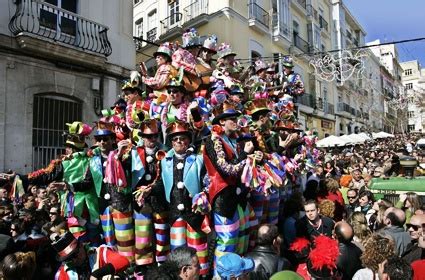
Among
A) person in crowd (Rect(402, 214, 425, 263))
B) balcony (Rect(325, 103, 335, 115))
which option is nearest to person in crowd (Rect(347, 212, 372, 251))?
person in crowd (Rect(402, 214, 425, 263))

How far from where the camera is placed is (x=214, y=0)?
59.9 feet

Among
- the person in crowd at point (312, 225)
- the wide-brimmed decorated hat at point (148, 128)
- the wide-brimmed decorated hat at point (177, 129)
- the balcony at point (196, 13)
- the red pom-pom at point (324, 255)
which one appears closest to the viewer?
the red pom-pom at point (324, 255)

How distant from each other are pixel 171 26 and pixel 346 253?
1882cm

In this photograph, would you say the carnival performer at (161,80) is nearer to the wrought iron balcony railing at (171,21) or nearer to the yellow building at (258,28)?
the yellow building at (258,28)

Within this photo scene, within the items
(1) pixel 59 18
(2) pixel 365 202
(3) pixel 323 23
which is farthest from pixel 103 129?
(3) pixel 323 23

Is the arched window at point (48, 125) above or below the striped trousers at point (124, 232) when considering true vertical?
above

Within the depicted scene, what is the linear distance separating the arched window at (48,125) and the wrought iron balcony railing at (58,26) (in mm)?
1522

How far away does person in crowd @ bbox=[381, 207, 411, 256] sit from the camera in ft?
12.8

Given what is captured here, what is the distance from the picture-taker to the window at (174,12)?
20234 mm

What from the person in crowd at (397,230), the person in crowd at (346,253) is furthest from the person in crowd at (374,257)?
the person in crowd at (397,230)

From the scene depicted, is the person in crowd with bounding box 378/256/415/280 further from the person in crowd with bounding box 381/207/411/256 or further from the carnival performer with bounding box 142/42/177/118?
the carnival performer with bounding box 142/42/177/118

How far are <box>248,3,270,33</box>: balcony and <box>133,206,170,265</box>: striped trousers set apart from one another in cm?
1668

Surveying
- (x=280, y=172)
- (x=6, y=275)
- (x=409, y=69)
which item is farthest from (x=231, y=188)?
(x=409, y=69)

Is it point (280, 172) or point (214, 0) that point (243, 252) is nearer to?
point (280, 172)
